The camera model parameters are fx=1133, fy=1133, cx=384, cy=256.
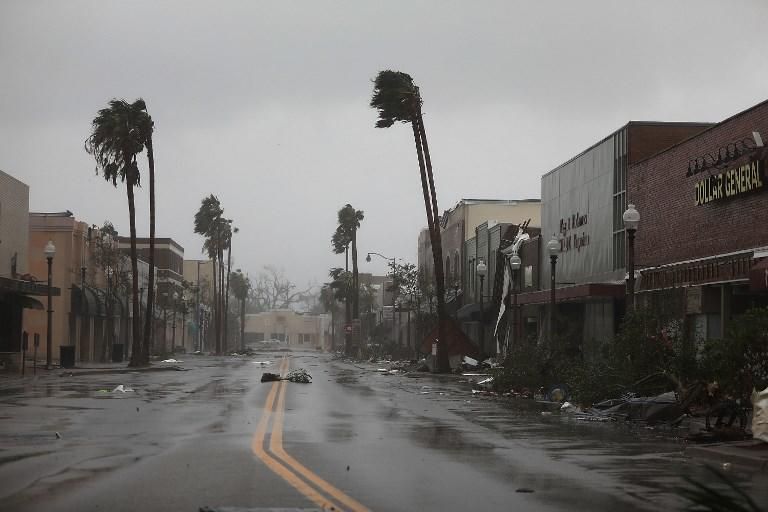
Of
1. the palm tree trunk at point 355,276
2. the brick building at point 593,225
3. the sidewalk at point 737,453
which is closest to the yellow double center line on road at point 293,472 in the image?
the sidewalk at point 737,453

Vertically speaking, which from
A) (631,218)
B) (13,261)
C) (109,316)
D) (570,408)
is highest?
(13,261)

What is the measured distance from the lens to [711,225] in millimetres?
31938

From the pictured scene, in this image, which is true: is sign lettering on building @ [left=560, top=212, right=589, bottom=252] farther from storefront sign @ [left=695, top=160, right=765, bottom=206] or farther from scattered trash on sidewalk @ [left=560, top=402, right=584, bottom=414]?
scattered trash on sidewalk @ [left=560, top=402, right=584, bottom=414]

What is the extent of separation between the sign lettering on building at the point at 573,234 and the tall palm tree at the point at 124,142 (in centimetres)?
2265

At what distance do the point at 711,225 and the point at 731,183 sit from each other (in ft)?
6.78

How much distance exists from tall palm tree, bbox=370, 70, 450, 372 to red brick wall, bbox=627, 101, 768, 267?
1660 centimetres

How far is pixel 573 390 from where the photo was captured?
1031 inches

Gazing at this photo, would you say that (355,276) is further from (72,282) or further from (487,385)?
(487,385)

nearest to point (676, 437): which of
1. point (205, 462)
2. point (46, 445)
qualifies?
point (205, 462)

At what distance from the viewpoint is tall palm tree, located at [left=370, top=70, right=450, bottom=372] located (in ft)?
181

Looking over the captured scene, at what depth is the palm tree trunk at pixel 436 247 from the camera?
5356 cm

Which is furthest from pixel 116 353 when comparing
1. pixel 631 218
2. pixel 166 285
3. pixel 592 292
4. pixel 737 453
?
pixel 737 453

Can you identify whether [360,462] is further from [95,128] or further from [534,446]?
[95,128]

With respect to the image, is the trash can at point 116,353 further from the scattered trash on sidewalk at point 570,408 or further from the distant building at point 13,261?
the scattered trash on sidewalk at point 570,408
